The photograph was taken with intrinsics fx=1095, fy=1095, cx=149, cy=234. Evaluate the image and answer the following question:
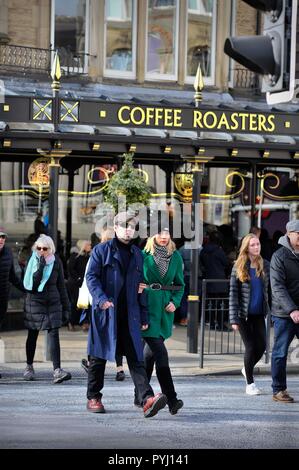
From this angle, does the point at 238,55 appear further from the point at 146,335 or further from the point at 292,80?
the point at 146,335

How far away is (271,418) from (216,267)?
813cm

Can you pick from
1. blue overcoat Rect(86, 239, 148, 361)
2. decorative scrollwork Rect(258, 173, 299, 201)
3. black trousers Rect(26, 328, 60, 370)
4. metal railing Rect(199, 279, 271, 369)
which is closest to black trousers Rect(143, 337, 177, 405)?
blue overcoat Rect(86, 239, 148, 361)

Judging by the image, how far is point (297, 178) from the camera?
2062cm

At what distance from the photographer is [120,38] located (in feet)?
64.6

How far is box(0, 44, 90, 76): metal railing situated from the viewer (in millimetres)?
18297

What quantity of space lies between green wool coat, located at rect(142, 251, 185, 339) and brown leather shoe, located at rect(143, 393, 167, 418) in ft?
2.75

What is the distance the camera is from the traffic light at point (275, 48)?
20.0ft

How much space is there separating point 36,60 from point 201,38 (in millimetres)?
3462

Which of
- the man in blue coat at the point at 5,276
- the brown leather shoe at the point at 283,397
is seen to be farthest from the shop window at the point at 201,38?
the brown leather shoe at the point at 283,397

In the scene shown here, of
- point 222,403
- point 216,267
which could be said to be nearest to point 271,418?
point 222,403

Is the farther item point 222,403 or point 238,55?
point 222,403

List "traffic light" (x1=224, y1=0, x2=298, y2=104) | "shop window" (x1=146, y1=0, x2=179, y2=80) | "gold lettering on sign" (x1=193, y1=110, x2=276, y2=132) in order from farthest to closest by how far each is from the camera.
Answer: "shop window" (x1=146, y1=0, x2=179, y2=80), "gold lettering on sign" (x1=193, y1=110, x2=276, y2=132), "traffic light" (x1=224, y1=0, x2=298, y2=104)

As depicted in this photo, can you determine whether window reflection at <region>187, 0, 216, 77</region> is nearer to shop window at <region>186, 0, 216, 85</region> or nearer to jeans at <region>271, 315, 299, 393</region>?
shop window at <region>186, 0, 216, 85</region>

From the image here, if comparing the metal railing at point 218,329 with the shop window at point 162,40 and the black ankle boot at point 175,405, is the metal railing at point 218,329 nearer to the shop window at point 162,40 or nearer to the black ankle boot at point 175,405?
the black ankle boot at point 175,405
